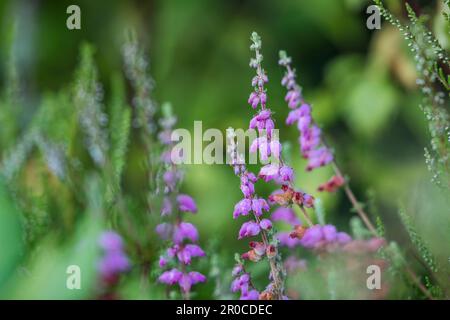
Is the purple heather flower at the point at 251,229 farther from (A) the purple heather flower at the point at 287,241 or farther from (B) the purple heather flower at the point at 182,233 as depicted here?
(A) the purple heather flower at the point at 287,241

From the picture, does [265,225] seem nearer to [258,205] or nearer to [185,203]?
[258,205]

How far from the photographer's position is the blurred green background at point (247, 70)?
1.39 metres

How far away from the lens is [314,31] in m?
1.57

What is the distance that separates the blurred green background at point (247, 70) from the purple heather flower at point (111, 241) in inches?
13.2

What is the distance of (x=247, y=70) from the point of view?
1.51 meters

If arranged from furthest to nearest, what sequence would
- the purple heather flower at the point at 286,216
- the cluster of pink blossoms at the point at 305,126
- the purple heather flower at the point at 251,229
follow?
the purple heather flower at the point at 286,216 → the cluster of pink blossoms at the point at 305,126 → the purple heather flower at the point at 251,229

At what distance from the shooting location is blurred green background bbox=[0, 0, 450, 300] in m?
1.39

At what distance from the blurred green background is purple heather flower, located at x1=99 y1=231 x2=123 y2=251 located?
336 millimetres

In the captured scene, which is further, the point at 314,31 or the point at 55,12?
the point at 55,12

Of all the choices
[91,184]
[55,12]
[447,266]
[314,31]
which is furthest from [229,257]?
[55,12]

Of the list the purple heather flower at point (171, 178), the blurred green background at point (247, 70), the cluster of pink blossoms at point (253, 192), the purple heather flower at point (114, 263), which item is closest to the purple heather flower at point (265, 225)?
the cluster of pink blossoms at point (253, 192)
